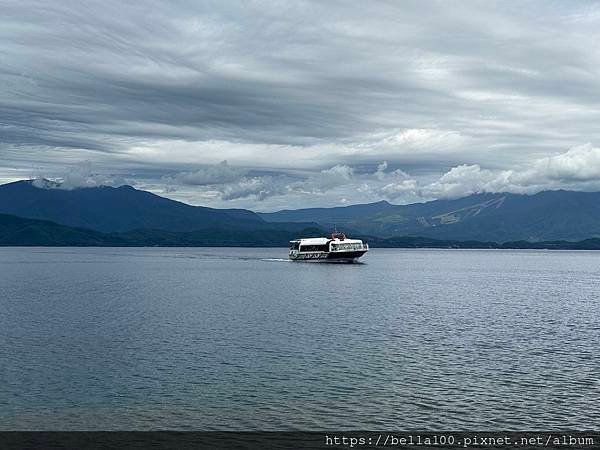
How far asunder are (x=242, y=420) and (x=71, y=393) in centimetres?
1649

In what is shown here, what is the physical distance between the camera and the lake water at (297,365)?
44844 mm

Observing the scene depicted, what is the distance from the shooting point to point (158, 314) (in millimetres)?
105438

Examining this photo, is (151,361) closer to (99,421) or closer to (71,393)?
(71,393)

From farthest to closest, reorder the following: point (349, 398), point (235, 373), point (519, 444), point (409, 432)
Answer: point (235, 373) < point (349, 398) < point (409, 432) < point (519, 444)

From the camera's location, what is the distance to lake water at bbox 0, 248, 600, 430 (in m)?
44.8

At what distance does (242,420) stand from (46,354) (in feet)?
109

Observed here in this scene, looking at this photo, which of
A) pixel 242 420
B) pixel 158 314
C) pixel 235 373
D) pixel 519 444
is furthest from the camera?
pixel 158 314

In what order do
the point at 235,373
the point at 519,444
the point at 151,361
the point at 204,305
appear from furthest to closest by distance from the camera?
the point at 204,305 → the point at 151,361 → the point at 235,373 → the point at 519,444

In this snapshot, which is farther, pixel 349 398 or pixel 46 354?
pixel 46 354

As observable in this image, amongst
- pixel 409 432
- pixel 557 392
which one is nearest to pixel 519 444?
pixel 409 432

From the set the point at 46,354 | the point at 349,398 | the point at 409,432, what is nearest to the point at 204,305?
the point at 46,354

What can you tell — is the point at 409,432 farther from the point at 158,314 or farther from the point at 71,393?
the point at 158,314

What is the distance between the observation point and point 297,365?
203 ft

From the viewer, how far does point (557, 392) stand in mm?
50812
